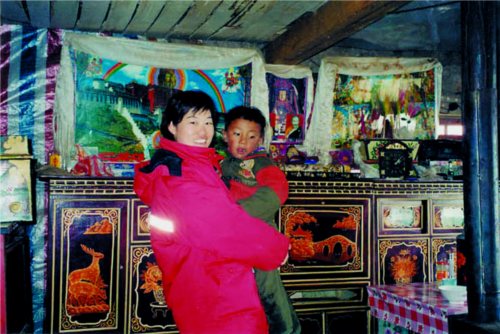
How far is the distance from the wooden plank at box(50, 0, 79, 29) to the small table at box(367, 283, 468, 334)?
10.9ft

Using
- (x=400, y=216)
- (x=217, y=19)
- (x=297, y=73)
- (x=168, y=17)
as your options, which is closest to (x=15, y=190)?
(x=168, y=17)

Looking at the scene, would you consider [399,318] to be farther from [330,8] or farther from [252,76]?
[252,76]

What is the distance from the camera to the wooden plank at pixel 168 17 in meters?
4.16

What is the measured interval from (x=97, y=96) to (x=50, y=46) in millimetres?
629

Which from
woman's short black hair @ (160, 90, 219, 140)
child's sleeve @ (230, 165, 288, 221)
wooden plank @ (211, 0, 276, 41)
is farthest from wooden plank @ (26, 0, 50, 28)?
woman's short black hair @ (160, 90, 219, 140)

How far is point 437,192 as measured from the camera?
16.5ft

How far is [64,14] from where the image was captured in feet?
14.2

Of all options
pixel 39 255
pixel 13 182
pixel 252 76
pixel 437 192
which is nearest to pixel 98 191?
pixel 13 182

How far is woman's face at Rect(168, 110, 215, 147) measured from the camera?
185 centimetres

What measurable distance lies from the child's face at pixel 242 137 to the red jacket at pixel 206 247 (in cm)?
119

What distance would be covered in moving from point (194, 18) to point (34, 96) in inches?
66.4

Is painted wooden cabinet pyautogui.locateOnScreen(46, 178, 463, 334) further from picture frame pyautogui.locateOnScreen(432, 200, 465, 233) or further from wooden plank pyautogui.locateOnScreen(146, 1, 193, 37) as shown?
wooden plank pyautogui.locateOnScreen(146, 1, 193, 37)

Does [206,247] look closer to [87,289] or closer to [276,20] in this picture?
[87,289]

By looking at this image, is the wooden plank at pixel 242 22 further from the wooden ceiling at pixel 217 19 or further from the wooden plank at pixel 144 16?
the wooden plank at pixel 144 16
